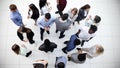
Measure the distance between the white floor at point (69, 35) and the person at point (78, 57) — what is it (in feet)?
0.57

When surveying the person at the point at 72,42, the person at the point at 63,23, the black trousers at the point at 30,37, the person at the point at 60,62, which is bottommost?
the person at the point at 60,62

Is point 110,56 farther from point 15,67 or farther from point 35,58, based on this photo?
point 15,67

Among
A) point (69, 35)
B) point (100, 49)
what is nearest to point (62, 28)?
point (69, 35)

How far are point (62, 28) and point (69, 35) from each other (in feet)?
1.56

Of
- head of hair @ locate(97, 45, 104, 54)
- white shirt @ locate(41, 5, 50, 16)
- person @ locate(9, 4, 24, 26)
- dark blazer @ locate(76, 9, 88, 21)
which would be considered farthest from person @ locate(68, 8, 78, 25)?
person @ locate(9, 4, 24, 26)

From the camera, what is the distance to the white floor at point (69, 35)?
5.45 m

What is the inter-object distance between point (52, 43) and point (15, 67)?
1.00 metres

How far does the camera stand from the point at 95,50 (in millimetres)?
5312

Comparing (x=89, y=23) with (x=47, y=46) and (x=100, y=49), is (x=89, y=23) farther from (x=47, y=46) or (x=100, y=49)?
(x=47, y=46)

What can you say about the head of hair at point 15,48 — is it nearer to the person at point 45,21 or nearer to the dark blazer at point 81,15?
the person at point 45,21

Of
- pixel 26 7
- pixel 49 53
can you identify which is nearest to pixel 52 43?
pixel 49 53

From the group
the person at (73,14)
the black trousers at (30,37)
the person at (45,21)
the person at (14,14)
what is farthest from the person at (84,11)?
the person at (14,14)

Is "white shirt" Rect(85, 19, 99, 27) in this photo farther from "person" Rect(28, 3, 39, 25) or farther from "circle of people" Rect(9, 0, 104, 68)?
"person" Rect(28, 3, 39, 25)

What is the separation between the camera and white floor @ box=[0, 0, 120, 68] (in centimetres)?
545
